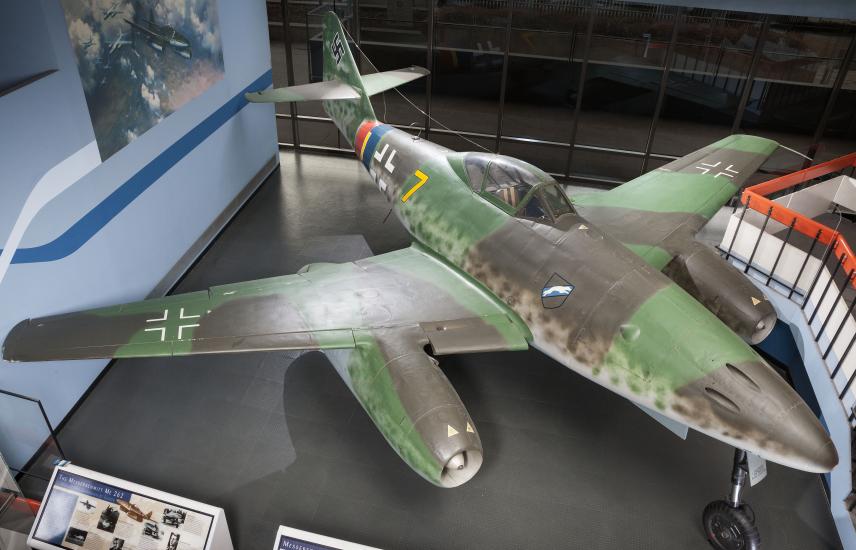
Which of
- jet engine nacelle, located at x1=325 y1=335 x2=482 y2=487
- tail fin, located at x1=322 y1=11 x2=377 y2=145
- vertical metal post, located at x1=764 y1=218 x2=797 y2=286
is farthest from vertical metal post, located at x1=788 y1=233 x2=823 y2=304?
tail fin, located at x1=322 y1=11 x2=377 y2=145

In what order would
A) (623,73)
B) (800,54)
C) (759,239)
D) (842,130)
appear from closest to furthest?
1. (759,239)
2. (800,54)
3. (842,130)
4. (623,73)

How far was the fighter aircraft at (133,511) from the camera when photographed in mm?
5566

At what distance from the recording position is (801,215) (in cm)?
732

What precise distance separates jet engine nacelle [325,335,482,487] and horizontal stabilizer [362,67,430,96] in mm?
5691

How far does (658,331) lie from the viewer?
5.91 metres

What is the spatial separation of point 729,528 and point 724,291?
2.64 m

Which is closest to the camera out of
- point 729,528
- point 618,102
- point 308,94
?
point 729,528

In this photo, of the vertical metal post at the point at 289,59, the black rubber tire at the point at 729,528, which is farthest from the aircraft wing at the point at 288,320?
the vertical metal post at the point at 289,59

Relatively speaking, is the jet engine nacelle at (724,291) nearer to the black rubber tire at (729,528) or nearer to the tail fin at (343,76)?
the black rubber tire at (729,528)

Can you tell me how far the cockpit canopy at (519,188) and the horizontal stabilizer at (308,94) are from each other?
351 cm

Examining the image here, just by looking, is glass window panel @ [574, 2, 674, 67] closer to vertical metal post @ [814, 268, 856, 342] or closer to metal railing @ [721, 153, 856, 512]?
metal railing @ [721, 153, 856, 512]

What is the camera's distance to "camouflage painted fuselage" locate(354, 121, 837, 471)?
5.34 meters

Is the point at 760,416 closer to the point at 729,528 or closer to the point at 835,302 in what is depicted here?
the point at 729,528

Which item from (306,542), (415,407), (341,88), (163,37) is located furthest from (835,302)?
(163,37)
